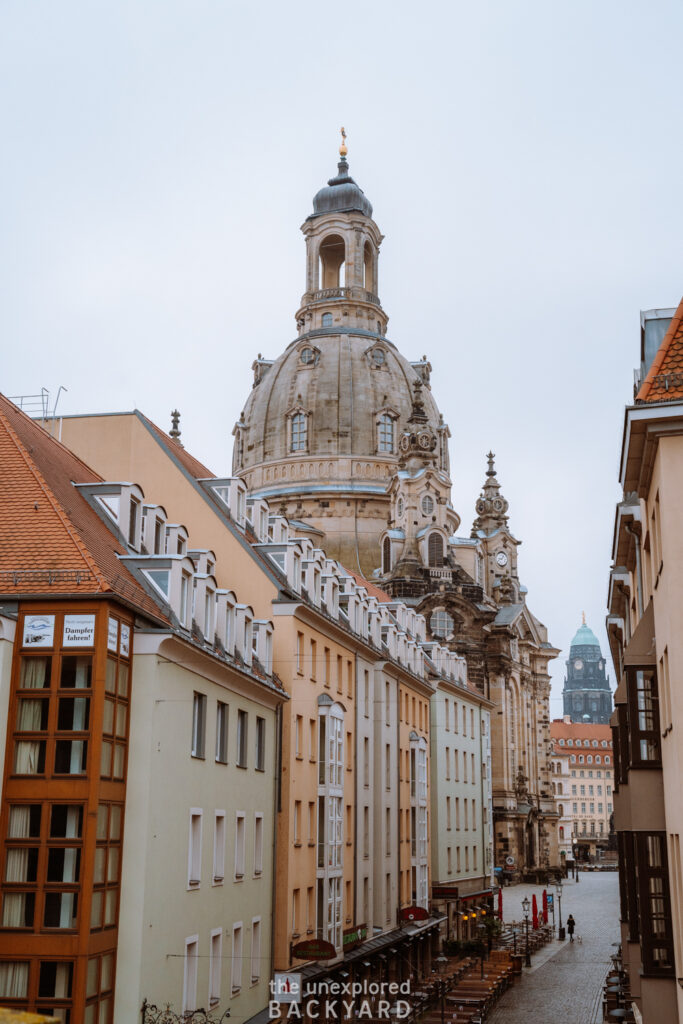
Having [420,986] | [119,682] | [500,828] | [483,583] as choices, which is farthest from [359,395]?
[119,682]

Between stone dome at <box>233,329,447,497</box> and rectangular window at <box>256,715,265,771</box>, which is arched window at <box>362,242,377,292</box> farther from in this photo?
rectangular window at <box>256,715,265,771</box>

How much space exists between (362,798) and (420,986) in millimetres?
8402

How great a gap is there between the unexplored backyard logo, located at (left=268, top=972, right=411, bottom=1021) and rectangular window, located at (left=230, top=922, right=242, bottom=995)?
135 centimetres

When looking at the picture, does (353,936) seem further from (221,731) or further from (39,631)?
(39,631)

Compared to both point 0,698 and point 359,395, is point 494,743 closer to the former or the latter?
point 359,395

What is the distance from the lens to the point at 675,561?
58.9 feet

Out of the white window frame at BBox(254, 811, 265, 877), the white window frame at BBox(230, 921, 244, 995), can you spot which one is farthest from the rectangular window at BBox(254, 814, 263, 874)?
the white window frame at BBox(230, 921, 244, 995)

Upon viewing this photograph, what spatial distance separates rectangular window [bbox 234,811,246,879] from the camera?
2920cm

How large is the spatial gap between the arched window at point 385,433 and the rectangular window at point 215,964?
7964 centimetres

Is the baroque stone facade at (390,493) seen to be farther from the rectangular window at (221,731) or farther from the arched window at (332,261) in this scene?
the rectangular window at (221,731)

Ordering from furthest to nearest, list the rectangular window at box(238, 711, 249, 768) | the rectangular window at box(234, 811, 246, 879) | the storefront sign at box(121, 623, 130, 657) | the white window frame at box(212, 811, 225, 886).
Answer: the rectangular window at box(238, 711, 249, 768)
the rectangular window at box(234, 811, 246, 879)
the white window frame at box(212, 811, 225, 886)
the storefront sign at box(121, 623, 130, 657)

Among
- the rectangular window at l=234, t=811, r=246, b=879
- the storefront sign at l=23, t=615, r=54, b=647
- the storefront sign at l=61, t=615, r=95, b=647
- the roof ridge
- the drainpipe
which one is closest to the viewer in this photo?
the storefront sign at l=61, t=615, r=95, b=647

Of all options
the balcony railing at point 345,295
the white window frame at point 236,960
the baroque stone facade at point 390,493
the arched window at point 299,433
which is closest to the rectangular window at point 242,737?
the white window frame at point 236,960

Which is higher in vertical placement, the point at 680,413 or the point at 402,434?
the point at 402,434
